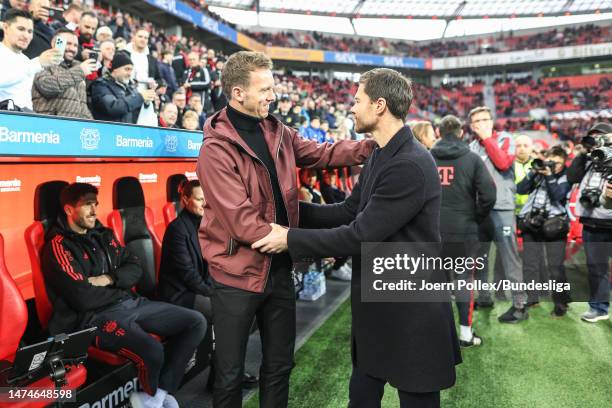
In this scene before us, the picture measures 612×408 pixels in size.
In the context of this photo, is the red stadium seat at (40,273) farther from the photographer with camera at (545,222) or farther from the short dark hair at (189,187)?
the photographer with camera at (545,222)

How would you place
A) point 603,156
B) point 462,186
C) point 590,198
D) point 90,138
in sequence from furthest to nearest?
point 590,198, point 462,186, point 603,156, point 90,138

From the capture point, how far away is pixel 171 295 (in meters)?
3.33

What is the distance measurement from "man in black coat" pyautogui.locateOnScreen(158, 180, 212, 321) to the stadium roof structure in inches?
1200

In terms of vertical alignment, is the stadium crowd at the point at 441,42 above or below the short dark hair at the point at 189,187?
above

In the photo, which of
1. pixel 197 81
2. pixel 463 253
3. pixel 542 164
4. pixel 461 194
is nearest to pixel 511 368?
pixel 463 253

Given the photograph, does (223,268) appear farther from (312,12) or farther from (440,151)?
(312,12)

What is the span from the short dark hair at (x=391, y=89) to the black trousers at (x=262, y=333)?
82 centimetres

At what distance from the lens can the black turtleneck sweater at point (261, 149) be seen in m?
1.91

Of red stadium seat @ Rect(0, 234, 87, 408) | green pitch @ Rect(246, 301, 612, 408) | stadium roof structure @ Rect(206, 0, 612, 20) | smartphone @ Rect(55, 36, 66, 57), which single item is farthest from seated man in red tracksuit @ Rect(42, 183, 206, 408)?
stadium roof structure @ Rect(206, 0, 612, 20)

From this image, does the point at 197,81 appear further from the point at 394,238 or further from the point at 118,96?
the point at 394,238

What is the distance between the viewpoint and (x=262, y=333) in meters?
2.00

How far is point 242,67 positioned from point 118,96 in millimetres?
2714

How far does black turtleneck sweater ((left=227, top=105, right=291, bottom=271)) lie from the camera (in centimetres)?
191

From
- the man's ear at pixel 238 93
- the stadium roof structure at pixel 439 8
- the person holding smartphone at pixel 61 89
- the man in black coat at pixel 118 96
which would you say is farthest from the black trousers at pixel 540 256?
the stadium roof structure at pixel 439 8
